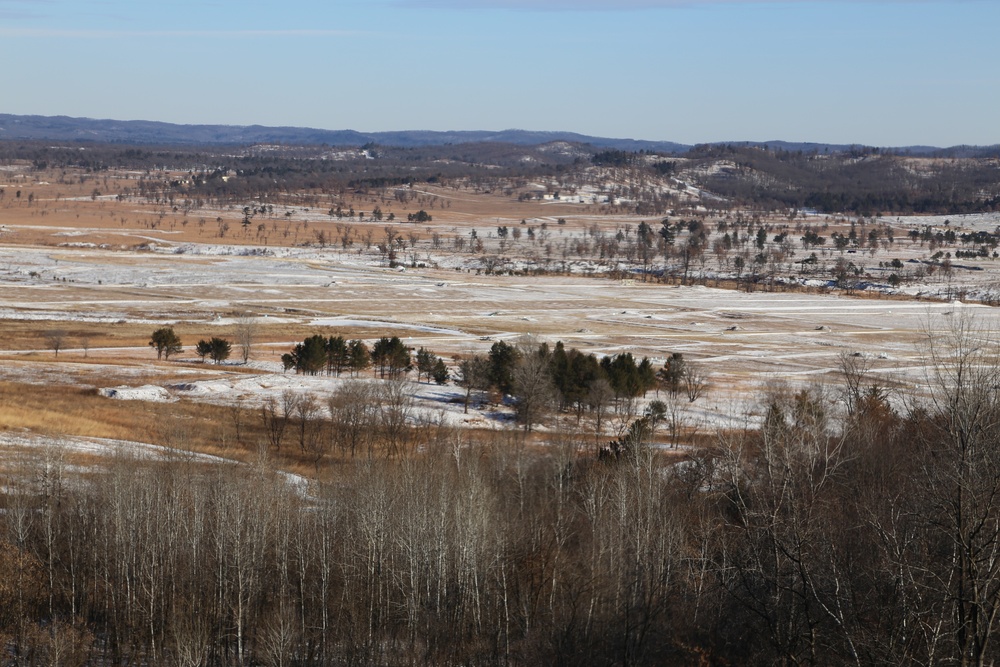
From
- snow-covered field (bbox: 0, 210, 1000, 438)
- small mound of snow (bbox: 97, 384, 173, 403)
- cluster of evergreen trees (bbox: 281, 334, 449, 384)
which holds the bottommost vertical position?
snow-covered field (bbox: 0, 210, 1000, 438)

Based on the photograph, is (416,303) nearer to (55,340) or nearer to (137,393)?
(55,340)

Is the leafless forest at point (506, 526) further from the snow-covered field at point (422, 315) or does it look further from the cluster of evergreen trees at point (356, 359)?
the snow-covered field at point (422, 315)

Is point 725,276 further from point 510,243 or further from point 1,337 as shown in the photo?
point 1,337

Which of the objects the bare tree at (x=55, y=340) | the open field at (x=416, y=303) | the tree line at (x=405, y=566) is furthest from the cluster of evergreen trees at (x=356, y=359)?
the tree line at (x=405, y=566)

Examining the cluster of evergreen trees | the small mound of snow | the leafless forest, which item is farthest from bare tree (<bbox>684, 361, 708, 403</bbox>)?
the small mound of snow

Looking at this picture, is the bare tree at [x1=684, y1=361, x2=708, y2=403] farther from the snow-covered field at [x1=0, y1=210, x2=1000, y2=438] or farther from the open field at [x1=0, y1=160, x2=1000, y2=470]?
the snow-covered field at [x1=0, y1=210, x2=1000, y2=438]

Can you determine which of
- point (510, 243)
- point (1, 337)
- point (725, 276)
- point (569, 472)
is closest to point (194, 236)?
point (510, 243)

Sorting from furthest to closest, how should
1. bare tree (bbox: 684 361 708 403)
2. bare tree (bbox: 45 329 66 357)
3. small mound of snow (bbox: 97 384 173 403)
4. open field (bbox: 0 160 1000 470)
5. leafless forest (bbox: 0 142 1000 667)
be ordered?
1. bare tree (bbox: 45 329 66 357)
2. open field (bbox: 0 160 1000 470)
3. bare tree (bbox: 684 361 708 403)
4. small mound of snow (bbox: 97 384 173 403)
5. leafless forest (bbox: 0 142 1000 667)

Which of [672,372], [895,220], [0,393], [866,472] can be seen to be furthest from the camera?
[895,220]

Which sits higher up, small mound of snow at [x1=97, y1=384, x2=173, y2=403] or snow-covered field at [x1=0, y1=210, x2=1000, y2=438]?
small mound of snow at [x1=97, y1=384, x2=173, y2=403]

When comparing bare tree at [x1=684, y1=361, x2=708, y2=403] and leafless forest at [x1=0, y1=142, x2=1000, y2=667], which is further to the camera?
bare tree at [x1=684, y1=361, x2=708, y2=403]

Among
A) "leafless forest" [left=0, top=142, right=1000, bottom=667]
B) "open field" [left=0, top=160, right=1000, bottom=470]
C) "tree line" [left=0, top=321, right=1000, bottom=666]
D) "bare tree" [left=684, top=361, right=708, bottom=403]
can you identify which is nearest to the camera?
"leafless forest" [left=0, top=142, right=1000, bottom=667]
